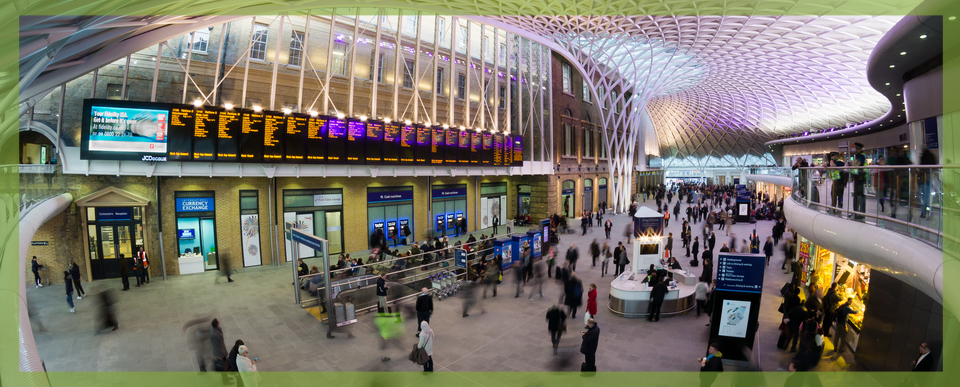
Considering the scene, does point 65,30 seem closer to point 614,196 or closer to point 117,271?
point 117,271

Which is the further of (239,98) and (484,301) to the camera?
(239,98)

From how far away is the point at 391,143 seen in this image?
62.9ft

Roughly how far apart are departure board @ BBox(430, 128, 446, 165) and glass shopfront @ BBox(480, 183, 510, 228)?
281 inches

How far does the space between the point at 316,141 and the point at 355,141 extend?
5.64ft

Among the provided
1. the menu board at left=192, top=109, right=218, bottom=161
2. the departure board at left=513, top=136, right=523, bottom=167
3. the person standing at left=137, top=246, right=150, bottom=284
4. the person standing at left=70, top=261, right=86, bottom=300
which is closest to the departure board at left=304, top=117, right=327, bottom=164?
the menu board at left=192, top=109, right=218, bottom=161

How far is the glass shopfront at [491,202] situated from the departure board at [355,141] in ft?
38.1

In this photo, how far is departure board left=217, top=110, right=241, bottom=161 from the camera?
14.6 m

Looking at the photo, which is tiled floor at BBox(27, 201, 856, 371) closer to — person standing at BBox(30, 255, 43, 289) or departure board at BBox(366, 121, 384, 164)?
person standing at BBox(30, 255, 43, 289)

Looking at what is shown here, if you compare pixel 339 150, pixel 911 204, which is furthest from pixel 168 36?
pixel 911 204

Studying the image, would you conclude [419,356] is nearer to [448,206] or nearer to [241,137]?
[241,137]

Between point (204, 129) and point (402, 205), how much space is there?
34.5 ft

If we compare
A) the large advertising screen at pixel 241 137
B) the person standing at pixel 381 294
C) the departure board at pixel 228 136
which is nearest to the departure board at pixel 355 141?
the large advertising screen at pixel 241 137

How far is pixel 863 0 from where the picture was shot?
63.3ft

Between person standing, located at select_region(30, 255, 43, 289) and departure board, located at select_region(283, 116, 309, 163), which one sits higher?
departure board, located at select_region(283, 116, 309, 163)
